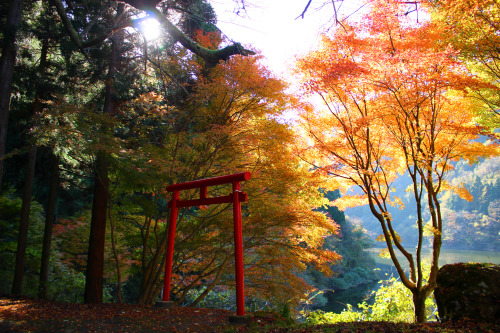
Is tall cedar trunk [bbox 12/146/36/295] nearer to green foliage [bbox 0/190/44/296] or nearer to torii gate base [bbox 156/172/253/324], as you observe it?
green foliage [bbox 0/190/44/296]

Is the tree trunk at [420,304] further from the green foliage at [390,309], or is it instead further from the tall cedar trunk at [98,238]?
the tall cedar trunk at [98,238]

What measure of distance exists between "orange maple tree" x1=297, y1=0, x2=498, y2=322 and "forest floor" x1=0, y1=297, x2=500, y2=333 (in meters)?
2.52

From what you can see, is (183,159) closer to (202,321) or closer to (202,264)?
(202,264)

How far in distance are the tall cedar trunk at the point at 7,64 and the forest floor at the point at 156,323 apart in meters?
3.14

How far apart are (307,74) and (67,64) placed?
6.36m

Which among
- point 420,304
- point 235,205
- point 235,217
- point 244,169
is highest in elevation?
point 244,169

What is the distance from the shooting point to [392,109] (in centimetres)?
571

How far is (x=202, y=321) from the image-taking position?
4.16 metres

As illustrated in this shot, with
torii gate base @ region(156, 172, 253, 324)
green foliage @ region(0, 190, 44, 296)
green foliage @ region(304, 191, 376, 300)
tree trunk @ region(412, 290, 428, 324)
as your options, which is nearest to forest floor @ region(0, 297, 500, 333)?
torii gate base @ region(156, 172, 253, 324)

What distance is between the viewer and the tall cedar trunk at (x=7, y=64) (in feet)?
18.4

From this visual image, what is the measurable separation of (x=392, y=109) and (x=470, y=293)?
130 inches

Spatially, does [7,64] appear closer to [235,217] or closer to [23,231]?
[23,231]

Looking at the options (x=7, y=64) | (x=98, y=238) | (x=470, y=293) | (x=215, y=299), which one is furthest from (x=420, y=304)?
(x=7, y=64)

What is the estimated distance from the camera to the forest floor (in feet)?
11.1
